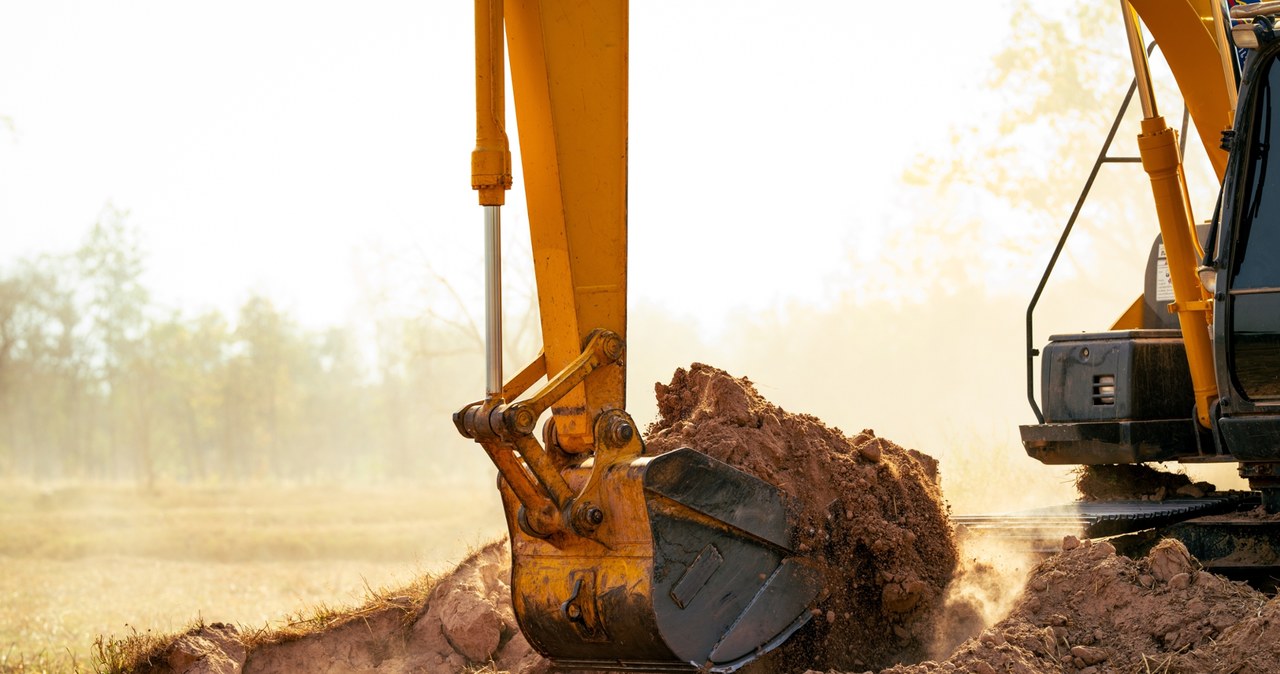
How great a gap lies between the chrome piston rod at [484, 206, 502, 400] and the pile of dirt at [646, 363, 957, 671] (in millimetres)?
948

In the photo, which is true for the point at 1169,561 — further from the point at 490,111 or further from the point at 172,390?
the point at 172,390

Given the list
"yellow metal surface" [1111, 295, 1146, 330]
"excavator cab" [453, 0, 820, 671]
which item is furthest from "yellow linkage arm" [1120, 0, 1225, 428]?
"excavator cab" [453, 0, 820, 671]

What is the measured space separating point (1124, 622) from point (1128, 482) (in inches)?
93.3

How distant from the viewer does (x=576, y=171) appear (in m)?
4.80

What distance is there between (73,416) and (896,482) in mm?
46199

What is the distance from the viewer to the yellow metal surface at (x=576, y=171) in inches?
188

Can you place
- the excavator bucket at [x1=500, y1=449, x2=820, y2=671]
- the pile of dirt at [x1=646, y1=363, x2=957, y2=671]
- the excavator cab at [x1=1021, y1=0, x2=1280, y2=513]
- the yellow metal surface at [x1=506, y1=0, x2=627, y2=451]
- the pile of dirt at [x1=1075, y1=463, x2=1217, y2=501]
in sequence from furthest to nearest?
the pile of dirt at [x1=1075, y1=463, x2=1217, y2=501] < the excavator cab at [x1=1021, y1=0, x2=1280, y2=513] < the pile of dirt at [x1=646, y1=363, x2=957, y2=671] < the yellow metal surface at [x1=506, y1=0, x2=627, y2=451] < the excavator bucket at [x1=500, y1=449, x2=820, y2=671]

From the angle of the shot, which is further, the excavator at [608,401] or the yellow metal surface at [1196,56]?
the yellow metal surface at [1196,56]

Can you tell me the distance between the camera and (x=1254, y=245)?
518cm

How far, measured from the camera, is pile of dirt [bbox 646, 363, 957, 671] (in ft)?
16.8

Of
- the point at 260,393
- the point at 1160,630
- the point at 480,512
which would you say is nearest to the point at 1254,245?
the point at 1160,630

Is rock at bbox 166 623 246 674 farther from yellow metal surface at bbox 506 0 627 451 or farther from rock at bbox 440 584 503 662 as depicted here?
yellow metal surface at bbox 506 0 627 451

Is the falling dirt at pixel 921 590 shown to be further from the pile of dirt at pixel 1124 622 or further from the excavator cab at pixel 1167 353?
the excavator cab at pixel 1167 353

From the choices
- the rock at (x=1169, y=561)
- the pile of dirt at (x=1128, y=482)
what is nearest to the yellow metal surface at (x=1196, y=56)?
the pile of dirt at (x=1128, y=482)
